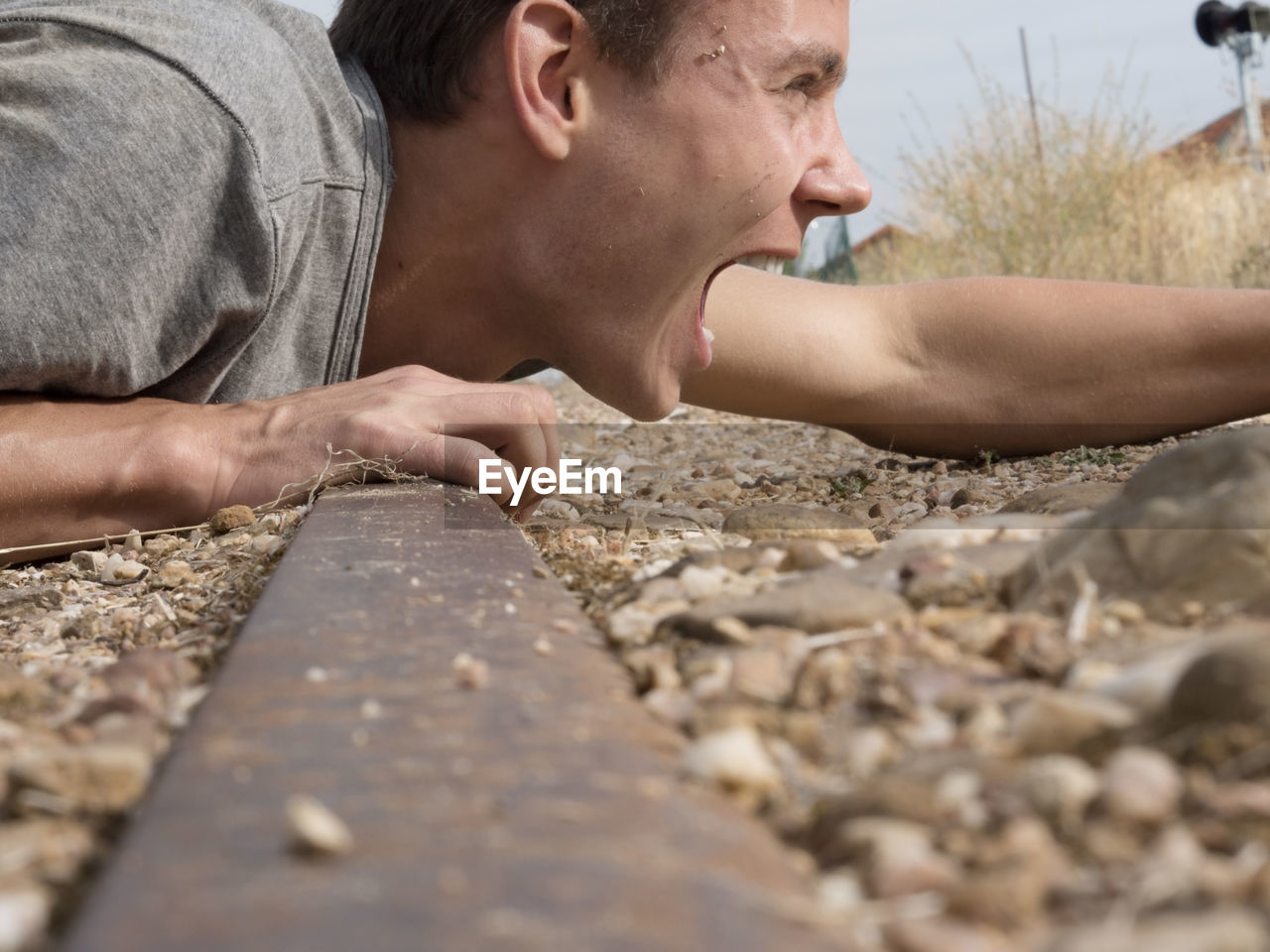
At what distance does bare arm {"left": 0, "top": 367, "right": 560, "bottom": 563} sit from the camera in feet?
6.38

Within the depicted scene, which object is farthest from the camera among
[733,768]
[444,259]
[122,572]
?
[444,259]

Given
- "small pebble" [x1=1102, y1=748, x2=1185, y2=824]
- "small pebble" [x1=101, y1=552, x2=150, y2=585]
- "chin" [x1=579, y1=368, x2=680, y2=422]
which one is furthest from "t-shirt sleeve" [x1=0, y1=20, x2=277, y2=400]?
"small pebble" [x1=1102, y1=748, x2=1185, y2=824]

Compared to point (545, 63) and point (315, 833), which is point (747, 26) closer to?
point (545, 63)

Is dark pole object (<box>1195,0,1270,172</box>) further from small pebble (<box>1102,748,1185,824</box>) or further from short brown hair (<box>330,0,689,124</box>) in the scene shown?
small pebble (<box>1102,748,1185,824</box>)

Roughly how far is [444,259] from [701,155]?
0.63m

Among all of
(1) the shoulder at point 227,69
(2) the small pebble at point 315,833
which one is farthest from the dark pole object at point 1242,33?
(2) the small pebble at point 315,833

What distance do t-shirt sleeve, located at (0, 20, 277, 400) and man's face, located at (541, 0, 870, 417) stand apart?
2.32 feet

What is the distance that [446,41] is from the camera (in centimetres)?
262

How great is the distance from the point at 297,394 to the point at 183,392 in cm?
33

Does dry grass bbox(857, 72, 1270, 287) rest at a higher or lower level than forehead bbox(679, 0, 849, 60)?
lower

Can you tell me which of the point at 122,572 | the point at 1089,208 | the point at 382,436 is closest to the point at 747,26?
the point at 382,436

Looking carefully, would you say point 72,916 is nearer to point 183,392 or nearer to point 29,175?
point 29,175

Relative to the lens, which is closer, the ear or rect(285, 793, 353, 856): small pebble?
rect(285, 793, 353, 856): small pebble

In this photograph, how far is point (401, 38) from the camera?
272 cm
